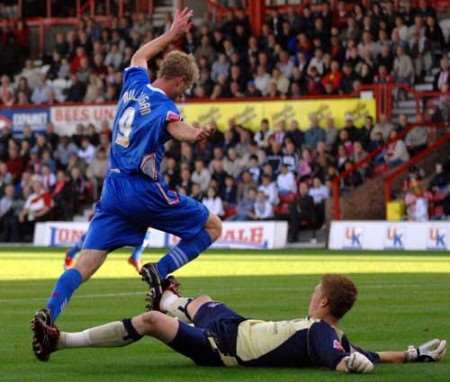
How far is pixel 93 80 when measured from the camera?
43062 millimetres

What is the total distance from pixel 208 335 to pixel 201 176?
89.4 feet

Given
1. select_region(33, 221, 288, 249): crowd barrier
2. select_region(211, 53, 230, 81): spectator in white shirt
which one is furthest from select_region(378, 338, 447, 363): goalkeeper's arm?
select_region(211, 53, 230, 81): spectator in white shirt

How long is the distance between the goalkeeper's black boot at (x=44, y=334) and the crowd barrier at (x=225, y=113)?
26.5 metres

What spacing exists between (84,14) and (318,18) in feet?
39.7

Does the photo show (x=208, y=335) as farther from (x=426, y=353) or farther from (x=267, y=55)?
(x=267, y=55)


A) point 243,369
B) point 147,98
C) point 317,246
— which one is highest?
point 147,98

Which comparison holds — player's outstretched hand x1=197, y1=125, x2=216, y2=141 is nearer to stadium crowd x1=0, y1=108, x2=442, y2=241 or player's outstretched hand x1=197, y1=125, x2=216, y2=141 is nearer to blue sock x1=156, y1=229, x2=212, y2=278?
blue sock x1=156, y1=229, x2=212, y2=278

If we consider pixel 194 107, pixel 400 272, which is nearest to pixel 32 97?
pixel 194 107

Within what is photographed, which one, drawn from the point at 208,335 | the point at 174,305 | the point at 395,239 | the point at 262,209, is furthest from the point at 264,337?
the point at 262,209

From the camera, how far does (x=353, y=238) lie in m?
33.8

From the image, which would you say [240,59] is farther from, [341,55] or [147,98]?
[147,98]

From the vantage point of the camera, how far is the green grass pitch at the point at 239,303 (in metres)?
10.3

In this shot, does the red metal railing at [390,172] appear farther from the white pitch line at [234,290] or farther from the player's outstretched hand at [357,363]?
the player's outstretched hand at [357,363]

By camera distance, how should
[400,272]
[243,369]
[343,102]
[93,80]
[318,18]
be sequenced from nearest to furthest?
[243,369] < [400,272] < [343,102] < [318,18] < [93,80]
